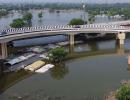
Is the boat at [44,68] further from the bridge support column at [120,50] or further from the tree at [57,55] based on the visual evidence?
the bridge support column at [120,50]

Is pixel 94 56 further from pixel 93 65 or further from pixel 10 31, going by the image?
pixel 10 31

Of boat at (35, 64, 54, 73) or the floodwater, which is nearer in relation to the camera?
the floodwater

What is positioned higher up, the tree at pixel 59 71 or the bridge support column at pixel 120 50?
the bridge support column at pixel 120 50

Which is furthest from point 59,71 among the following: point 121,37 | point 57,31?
point 121,37

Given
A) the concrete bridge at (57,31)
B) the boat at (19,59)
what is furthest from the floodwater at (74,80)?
the concrete bridge at (57,31)

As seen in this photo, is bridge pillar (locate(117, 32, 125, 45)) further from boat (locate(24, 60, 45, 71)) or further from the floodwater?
boat (locate(24, 60, 45, 71))

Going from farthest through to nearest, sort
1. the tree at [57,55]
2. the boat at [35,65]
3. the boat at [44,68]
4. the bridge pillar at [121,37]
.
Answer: the bridge pillar at [121,37] → the tree at [57,55] → the boat at [35,65] → the boat at [44,68]

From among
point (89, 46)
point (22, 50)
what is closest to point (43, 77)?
point (22, 50)

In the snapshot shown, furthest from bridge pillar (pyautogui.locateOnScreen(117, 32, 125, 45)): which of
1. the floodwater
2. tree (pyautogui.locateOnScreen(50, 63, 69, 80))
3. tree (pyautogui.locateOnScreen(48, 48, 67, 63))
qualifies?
tree (pyautogui.locateOnScreen(50, 63, 69, 80))

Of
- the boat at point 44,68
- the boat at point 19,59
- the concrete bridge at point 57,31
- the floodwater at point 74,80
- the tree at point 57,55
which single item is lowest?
the floodwater at point 74,80

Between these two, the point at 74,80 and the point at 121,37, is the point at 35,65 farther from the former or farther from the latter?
the point at 121,37
